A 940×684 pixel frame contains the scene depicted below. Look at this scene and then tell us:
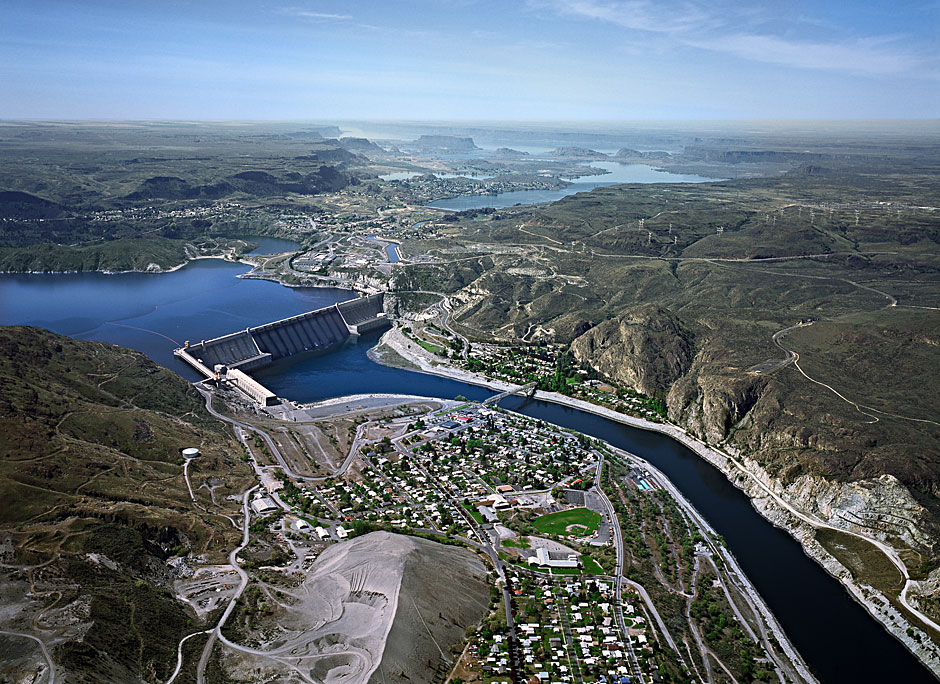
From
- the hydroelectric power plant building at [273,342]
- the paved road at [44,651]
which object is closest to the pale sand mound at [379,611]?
the paved road at [44,651]

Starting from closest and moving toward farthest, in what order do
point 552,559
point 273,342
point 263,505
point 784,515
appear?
point 552,559 < point 263,505 < point 784,515 < point 273,342

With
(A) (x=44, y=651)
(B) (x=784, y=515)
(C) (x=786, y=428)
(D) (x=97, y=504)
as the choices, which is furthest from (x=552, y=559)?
(D) (x=97, y=504)

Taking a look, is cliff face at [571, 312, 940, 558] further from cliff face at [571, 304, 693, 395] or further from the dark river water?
the dark river water

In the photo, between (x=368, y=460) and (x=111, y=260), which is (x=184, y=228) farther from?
(x=368, y=460)

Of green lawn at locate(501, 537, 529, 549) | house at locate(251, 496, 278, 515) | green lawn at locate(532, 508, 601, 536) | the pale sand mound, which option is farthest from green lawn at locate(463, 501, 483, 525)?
house at locate(251, 496, 278, 515)

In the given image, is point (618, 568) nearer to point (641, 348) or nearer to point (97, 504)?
point (97, 504)

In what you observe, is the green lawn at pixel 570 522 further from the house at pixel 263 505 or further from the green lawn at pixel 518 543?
the house at pixel 263 505
